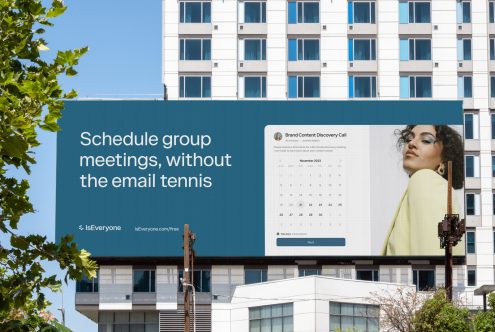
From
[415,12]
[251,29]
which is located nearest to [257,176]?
[251,29]

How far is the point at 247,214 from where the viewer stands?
100 meters

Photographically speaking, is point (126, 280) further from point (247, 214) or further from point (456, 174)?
point (456, 174)

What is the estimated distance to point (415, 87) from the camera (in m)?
105

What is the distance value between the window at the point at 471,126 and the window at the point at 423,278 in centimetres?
1196

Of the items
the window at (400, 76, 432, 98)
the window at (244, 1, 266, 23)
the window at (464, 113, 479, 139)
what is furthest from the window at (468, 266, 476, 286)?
the window at (244, 1, 266, 23)

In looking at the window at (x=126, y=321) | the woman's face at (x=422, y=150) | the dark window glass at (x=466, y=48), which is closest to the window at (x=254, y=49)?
the woman's face at (x=422, y=150)

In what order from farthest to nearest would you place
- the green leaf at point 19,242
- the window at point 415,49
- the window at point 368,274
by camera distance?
the window at point 415,49 → the window at point 368,274 → the green leaf at point 19,242

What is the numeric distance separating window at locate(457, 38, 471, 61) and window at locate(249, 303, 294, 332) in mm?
27630

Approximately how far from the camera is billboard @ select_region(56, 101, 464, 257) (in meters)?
100

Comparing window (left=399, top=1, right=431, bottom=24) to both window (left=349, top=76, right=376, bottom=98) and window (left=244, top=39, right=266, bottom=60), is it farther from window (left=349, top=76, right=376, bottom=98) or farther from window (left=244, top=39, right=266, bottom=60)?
window (left=244, top=39, right=266, bottom=60)

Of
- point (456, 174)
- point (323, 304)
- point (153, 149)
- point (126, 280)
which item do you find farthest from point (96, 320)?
point (456, 174)

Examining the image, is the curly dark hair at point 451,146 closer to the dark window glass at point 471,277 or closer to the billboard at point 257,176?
the billboard at point 257,176

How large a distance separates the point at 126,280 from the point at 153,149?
10.9 meters

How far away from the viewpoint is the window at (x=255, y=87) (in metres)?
104
